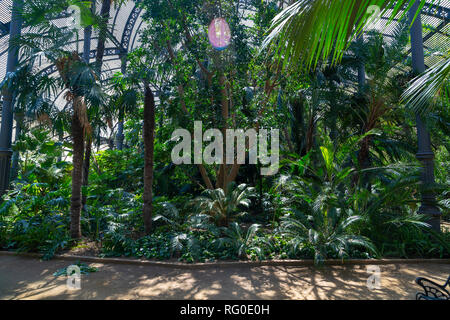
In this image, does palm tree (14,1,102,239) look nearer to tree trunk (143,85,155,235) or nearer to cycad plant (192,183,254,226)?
tree trunk (143,85,155,235)

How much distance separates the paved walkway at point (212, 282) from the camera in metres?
4.44

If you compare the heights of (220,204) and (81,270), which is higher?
(220,204)

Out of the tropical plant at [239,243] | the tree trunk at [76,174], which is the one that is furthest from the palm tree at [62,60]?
the tropical plant at [239,243]

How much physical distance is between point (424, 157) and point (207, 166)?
21.8 ft

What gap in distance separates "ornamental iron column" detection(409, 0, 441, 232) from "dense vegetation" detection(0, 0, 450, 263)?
0.79 feet

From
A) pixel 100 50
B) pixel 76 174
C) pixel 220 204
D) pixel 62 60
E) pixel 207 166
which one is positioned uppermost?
pixel 100 50

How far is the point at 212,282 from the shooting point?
16.6ft

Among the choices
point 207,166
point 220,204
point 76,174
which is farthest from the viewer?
point 207,166

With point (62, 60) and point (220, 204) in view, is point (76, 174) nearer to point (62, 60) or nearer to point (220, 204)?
point (62, 60)

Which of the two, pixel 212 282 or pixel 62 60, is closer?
pixel 212 282

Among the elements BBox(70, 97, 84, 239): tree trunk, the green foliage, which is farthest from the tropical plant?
BBox(70, 97, 84, 239): tree trunk

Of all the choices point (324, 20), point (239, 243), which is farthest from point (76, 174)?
point (324, 20)

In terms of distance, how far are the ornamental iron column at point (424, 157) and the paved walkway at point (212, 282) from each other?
1.44 metres

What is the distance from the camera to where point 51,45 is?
6.98m
